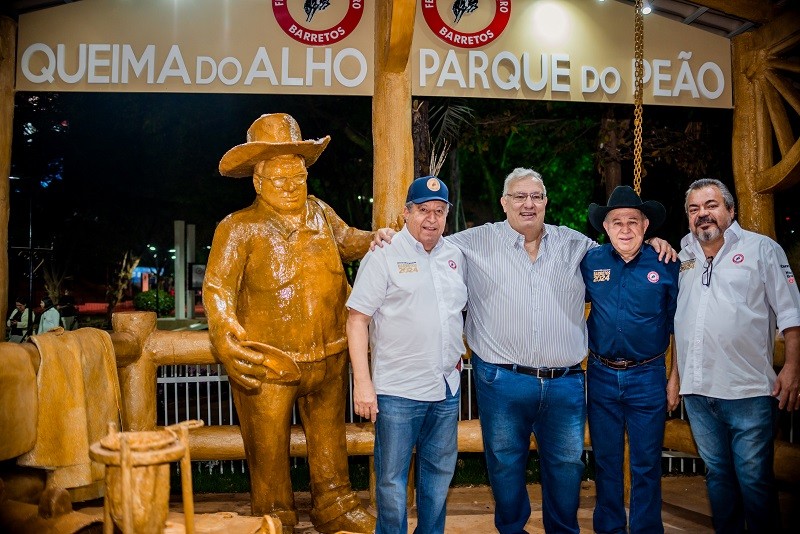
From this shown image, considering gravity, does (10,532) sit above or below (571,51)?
below

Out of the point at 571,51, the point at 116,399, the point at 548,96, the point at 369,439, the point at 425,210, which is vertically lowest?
the point at 369,439

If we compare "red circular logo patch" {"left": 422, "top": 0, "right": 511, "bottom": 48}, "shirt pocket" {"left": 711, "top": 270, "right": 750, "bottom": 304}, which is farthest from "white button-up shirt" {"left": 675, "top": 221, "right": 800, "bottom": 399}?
"red circular logo patch" {"left": 422, "top": 0, "right": 511, "bottom": 48}

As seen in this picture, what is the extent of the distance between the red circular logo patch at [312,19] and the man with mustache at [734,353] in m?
2.64

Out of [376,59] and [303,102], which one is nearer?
[376,59]

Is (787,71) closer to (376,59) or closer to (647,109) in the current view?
(376,59)

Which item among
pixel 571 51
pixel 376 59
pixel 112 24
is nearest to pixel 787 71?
pixel 571 51

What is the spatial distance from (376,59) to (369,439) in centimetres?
258

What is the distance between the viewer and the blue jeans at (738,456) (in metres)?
3.38

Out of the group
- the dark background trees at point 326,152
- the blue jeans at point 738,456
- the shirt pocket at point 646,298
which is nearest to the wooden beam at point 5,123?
the shirt pocket at point 646,298

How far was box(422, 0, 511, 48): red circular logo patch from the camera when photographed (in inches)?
195

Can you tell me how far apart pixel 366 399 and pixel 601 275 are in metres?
1.41

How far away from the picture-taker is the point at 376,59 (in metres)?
4.79

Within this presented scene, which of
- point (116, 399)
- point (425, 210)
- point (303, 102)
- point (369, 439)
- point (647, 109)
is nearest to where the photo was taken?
point (425, 210)

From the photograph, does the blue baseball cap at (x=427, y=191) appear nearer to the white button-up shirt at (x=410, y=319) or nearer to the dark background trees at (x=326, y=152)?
the white button-up shirt at (x=410, y=319)
